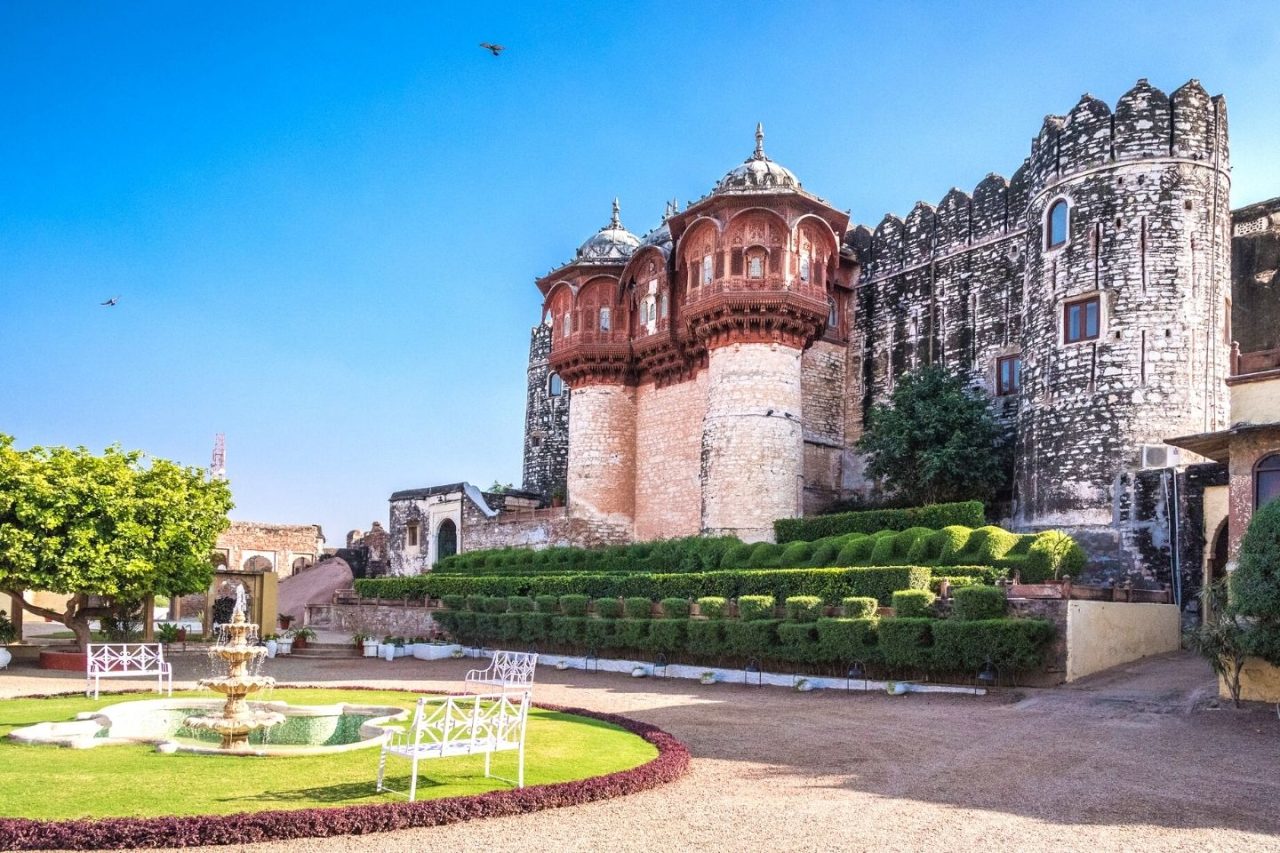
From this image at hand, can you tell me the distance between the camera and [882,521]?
28.0 meters

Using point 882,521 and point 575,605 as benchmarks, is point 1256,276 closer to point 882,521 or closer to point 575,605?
point 882,521

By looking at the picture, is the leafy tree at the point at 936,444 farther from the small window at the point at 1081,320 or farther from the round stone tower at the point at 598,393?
the round stone tower at the point at 598,393

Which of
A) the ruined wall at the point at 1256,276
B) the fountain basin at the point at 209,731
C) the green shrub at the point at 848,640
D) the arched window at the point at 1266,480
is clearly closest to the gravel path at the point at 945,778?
the green shrub at the point at 848,640

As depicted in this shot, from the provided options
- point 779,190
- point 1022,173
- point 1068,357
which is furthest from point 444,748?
point 1022,173

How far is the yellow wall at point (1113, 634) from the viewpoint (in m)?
18.3

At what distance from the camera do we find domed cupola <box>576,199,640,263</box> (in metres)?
39.0

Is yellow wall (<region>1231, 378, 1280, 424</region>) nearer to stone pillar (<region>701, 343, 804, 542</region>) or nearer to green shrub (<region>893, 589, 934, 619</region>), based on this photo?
green shrub (<region>893, 589, 934, 619</region>)

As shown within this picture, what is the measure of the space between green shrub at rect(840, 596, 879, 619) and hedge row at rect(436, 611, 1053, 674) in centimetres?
29

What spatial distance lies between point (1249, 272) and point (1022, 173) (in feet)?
21.3

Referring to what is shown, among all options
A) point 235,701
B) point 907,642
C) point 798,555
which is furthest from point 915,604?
point 235,701

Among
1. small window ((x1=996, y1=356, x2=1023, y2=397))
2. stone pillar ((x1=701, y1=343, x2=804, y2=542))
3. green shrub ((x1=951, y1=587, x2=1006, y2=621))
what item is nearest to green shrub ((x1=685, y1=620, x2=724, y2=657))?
green shrub ((x1=951, y1=587, x2=1006, y2=621))

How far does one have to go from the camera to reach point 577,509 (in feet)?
122

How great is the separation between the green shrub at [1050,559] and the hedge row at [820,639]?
3.57 m

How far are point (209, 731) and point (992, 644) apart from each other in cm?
1179
